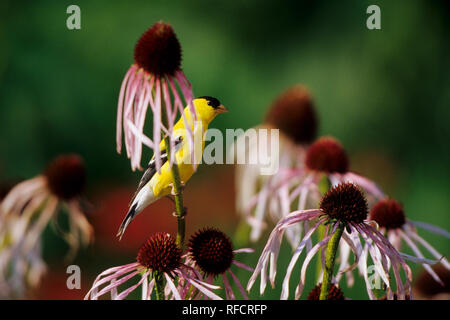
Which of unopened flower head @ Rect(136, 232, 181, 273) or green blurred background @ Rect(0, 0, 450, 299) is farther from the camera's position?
green blurred background @ Rect(0, 0, 450, 299)

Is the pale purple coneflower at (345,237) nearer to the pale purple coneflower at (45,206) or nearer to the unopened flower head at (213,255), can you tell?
the unopened flower head at (213,255)

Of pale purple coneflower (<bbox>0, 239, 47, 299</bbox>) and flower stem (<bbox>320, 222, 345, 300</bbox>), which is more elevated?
flower stem (<bbox>320, 222, 345, 300</bbox>)

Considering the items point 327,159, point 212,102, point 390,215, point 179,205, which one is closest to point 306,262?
point 179,205

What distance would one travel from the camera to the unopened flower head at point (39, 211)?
1356mm

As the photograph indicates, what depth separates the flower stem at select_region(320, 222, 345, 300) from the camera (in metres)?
0.68

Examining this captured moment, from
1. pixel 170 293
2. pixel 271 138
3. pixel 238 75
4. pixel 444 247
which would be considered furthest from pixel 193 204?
pixel 170 293

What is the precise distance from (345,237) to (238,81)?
2.36m

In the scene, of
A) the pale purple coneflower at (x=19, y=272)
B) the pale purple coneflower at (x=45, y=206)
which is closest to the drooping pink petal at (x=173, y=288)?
the pale purple coneflower at (x=19, y=272)

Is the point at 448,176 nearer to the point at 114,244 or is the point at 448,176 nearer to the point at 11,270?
the point at 114,244

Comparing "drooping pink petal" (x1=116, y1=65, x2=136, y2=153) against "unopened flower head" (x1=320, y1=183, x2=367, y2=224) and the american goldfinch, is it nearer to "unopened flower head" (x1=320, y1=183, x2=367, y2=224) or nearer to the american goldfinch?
the american goldfinch

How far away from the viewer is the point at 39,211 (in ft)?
5.16

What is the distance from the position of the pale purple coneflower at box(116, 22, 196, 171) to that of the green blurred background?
4.58ft

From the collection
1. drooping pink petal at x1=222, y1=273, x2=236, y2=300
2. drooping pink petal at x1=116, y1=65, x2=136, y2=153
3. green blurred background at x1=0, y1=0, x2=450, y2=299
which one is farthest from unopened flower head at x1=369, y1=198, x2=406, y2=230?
green blurred background at x1=0, y1=0, x2=450, y2=299

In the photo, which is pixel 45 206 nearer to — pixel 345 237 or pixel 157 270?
pixel 157 270
